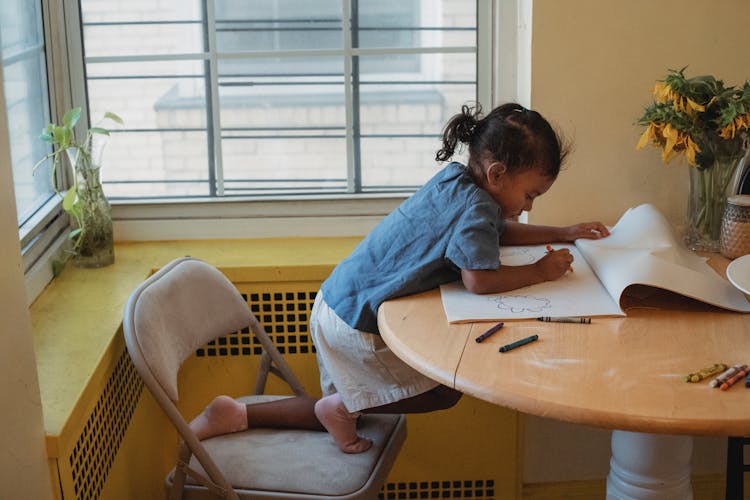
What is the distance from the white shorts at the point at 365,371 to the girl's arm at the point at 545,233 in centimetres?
41

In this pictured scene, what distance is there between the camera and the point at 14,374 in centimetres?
161

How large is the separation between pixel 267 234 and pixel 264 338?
51cm

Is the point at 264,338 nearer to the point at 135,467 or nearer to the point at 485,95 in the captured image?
the point at 135,467

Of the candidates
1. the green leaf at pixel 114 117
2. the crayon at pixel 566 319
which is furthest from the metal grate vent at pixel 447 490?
the green leaf at pixel 114 117

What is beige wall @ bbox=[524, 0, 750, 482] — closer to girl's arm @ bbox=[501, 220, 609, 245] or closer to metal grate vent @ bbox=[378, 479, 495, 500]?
girl's arm @ bbox=[501, 220, 609, 245]

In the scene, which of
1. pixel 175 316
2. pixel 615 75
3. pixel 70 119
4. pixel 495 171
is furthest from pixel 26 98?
pixel 615 75

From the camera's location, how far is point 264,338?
2439 millimetres

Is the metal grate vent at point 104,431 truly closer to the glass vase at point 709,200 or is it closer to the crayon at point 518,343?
the crayon at point 518,343

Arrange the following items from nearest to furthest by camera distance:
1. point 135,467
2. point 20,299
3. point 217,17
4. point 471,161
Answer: point 20,299, point 471,161, point 135,467, point 217,17

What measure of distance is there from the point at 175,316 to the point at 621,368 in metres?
1.04

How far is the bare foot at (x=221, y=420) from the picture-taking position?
7.12ft

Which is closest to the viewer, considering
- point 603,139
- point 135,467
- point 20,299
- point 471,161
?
point 20,299

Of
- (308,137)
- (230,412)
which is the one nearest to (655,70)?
(308,137)

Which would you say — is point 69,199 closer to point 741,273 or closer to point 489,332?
point 489,332
